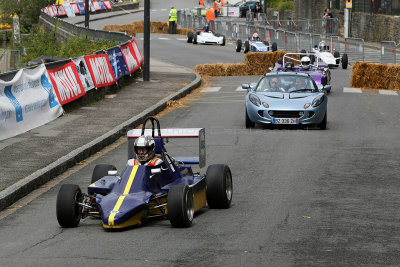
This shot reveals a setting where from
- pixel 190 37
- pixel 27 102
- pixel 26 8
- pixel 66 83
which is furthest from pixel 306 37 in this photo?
pixel 26 8

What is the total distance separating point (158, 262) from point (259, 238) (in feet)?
5.57

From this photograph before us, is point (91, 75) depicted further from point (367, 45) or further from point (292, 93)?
point (367, 45)

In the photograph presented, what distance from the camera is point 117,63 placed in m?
32.7

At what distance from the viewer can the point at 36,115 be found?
22.6 m

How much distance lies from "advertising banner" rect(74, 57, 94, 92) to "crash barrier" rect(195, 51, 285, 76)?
1359 cm

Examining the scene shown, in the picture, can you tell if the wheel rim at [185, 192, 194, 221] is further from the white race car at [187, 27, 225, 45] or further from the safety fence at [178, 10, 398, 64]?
the white race car at [187, 27, 225, 45]

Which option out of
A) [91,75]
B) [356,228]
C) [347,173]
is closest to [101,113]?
[91,75]

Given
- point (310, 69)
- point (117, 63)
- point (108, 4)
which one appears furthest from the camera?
point (108, 4)

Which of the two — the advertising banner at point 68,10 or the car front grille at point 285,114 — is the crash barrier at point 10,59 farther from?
the advertising banner at point 68,10

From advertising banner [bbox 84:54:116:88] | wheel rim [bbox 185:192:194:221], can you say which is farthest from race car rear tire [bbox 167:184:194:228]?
advertising banner [bbox 84:54:116:88]

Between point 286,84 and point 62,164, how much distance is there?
8.56 metres

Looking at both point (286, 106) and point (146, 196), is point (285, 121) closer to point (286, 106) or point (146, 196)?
point (286, 106)

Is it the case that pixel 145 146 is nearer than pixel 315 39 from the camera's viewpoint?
Yes

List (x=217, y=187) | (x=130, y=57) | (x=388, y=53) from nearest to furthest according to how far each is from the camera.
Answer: (x=217, y=187), (x=130, y=57), (x=388, y=53)
